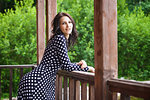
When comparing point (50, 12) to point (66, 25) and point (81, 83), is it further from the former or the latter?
point (81, 83)

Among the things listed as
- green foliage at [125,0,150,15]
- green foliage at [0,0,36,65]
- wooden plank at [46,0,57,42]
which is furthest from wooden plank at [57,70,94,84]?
green foliage at [125,0,150,15]

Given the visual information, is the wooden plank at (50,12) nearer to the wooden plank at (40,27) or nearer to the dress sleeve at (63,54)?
the wooden plank at (40,27)

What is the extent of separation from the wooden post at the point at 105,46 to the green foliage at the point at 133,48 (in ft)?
19.1

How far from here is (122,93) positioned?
139 centimetres

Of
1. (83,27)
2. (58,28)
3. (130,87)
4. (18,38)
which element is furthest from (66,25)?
(18,38)

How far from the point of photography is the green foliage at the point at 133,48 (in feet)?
24.0

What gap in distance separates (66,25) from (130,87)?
3.83 ft

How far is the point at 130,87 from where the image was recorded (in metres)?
1.29

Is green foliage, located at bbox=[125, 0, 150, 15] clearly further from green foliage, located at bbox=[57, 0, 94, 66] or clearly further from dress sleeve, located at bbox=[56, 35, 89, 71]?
dress sleeve, located at bbox=[56, 35, 89, 71]

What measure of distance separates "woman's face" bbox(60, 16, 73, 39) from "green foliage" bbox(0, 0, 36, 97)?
414 cm

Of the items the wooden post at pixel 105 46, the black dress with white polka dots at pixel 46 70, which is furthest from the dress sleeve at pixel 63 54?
the wooden post at pixel 105 46

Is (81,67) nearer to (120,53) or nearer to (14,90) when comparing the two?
(14,90)

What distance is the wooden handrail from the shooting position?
1.17m

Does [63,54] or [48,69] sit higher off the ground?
[63,54]
